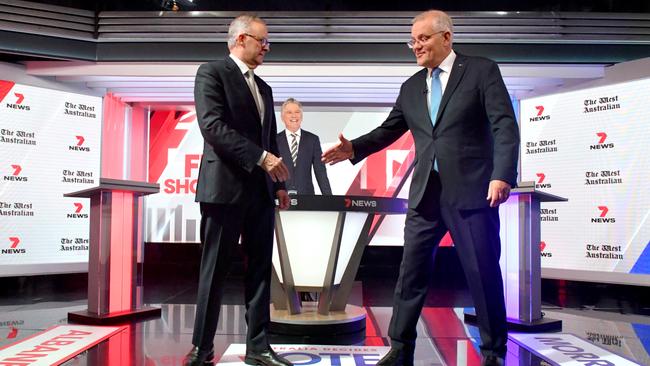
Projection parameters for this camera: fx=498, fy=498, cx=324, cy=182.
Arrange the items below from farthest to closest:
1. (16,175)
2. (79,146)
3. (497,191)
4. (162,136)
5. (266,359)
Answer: (162,136) < (79,146) < (16,175) < (266,359) < (497,191)

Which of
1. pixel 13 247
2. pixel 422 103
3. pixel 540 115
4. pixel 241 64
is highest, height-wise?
pixel 540 115

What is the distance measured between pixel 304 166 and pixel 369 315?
5.48 ft

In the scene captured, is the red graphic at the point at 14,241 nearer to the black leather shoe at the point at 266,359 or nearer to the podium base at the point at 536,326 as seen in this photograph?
the black leather shoe at the point at 266,359

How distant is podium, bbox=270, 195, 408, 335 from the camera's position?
3.16 m

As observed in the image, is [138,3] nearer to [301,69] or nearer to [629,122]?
[301,69]

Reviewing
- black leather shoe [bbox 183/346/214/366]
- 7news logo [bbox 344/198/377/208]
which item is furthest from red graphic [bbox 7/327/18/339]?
7news logo [bbox 344/198/377/208]

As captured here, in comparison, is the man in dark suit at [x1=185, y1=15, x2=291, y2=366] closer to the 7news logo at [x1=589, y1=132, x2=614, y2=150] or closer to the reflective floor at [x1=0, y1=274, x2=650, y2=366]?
the reflective floor at [x1=0, y1=274, x2=650, y2=366]

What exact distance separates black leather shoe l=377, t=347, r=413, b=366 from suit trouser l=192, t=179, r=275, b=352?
575mm

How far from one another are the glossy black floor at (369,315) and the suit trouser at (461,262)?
44 centimetres

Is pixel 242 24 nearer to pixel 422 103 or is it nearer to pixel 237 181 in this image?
pixel 237 181

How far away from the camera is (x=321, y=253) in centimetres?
330

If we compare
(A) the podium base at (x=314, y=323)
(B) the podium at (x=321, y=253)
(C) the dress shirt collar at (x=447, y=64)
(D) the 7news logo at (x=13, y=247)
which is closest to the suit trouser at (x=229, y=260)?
(B) the podium at (x=321, y=253)

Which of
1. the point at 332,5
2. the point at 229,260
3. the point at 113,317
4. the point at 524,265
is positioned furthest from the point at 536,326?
the point at 332,5

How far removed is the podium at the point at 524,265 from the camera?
142 inches
